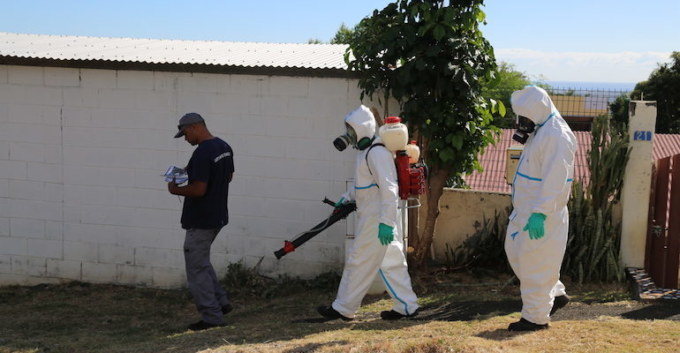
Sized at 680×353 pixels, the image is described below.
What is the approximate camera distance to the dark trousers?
662 centimetres

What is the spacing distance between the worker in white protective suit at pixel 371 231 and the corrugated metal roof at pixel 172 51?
1615 mm

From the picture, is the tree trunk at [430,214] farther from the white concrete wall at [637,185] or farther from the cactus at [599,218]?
the white concrete wall at [637,185]

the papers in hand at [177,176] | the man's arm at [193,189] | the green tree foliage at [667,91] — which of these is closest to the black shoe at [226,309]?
the man's arm at [193,189]

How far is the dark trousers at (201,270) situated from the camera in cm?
662

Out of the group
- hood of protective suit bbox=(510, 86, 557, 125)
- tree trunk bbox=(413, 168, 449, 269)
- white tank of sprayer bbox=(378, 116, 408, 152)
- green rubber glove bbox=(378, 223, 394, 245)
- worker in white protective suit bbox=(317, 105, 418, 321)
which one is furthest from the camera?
tree trunk bbox=(413, 168, 449, 269)

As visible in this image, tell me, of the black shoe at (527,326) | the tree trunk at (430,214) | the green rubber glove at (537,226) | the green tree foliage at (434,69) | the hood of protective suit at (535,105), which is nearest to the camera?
the green rubber glove at (537,226)

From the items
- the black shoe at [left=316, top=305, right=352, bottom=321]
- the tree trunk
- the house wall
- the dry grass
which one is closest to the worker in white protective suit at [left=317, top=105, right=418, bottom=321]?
the black shoe at [left=316, top=305, right=352, bottom=321]

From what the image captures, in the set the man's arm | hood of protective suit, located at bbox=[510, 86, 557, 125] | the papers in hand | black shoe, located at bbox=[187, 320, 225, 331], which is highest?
hood of protective suit, located at bbox=[510, 86, 557, 125]

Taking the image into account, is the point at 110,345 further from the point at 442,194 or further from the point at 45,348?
the point at 442,194

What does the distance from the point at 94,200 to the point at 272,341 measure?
3634mm

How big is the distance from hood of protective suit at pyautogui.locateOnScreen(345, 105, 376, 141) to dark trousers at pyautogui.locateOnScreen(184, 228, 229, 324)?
149cm

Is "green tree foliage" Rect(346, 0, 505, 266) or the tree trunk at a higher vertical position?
"green tree foliage" Rect(346, 0, 505, 266)

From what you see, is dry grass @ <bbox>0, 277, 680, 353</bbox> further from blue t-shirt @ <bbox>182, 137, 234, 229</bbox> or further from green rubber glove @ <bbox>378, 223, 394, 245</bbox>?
blue t-shirt @ <bbox>182, 137, 234, 229</bbox>

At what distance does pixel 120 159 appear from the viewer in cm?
848
